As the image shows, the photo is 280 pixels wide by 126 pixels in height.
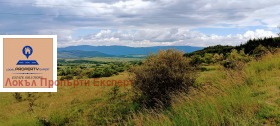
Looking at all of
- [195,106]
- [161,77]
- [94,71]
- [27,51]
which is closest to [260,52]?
[161,77]

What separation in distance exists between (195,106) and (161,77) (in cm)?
836

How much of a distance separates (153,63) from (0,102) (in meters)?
15.1

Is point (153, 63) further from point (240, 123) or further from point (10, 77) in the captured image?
point (10, 77)

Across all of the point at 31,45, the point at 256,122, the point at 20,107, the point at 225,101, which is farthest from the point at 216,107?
the point at 31,45

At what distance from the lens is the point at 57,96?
89.0 ft

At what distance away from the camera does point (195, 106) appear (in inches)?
448

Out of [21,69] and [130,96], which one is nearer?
[130,96]

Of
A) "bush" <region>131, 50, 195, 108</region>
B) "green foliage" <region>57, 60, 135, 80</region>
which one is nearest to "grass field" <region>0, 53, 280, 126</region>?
"bush" <region>131, 50, 195, 108</region>

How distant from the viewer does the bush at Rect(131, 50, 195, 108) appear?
64.0ft

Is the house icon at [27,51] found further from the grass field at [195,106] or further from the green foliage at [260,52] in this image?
the green foliage at [260,52]

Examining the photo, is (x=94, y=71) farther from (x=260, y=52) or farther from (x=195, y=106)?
(x=195, y=106)

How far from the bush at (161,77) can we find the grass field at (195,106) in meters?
0.99

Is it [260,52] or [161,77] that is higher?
[260,52]

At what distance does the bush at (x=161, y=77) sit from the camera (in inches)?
768
